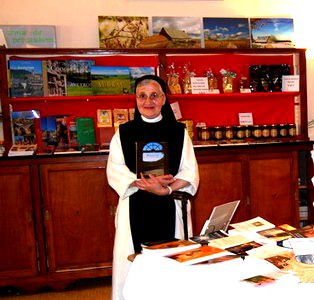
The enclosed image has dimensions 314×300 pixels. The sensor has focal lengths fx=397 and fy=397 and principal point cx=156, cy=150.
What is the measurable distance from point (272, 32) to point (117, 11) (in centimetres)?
154

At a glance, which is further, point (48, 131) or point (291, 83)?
point (291, 83)

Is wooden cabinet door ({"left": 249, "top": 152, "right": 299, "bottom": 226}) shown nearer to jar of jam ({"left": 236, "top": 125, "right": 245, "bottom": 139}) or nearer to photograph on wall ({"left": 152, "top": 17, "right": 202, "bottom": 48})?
jar of jam ({"left": 236, "top": 125, "right": 245, "bottom": 139})

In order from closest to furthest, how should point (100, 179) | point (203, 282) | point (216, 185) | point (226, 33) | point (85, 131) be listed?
point (203, 282) → point (100, 179) → point (216, 185) → point (85, 131) → point (226, 33)

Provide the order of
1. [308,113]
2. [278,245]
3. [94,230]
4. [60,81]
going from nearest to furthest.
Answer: [278,245], [94,230], [60,81], [308,113]

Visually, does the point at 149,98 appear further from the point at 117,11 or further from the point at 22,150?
the point at 117,11

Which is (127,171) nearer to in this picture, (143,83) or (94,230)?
(143,83)

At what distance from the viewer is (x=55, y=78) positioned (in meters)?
3.46

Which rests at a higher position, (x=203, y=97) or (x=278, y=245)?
(x=203, y=97)

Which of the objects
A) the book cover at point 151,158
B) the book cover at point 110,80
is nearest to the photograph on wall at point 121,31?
the book cover at point 110,80

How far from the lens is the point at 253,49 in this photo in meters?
3.64

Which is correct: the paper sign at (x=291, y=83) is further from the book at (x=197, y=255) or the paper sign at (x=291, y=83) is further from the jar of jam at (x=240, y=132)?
the book at (x=197, y=255)

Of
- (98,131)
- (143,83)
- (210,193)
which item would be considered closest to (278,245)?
(143,83)

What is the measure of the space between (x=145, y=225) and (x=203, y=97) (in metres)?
1.74

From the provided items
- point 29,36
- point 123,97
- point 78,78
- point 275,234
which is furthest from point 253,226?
point 29,36
